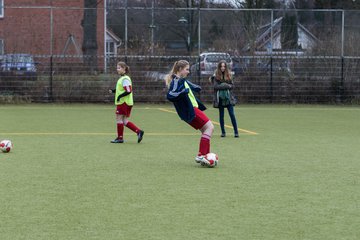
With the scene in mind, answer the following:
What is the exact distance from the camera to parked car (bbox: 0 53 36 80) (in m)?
24.9

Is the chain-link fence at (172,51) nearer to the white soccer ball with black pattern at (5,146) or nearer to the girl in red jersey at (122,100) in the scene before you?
the girl in red jersey at (122,100)

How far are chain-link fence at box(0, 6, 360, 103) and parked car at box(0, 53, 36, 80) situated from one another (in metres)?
0.03

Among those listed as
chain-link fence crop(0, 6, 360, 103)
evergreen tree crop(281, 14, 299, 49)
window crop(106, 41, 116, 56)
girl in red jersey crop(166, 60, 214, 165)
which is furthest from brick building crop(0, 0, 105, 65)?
girl in red jersey crop(166, 60, 214, 165)

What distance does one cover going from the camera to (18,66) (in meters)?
25.0

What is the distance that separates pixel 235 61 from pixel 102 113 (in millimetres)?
6653

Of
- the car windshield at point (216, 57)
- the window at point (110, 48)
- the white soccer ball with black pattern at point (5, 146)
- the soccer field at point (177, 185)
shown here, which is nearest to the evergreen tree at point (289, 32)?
the car windshield at point (216, 57)

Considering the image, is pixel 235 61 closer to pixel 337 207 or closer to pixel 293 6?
pixel 293 6

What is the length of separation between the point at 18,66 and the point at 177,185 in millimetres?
17619

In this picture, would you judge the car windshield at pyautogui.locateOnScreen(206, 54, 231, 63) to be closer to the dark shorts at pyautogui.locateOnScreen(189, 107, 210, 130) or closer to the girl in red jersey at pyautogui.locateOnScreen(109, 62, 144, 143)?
the girl in red jersey at pyautogui.locateOnScreen(109, 62, 144, 143)

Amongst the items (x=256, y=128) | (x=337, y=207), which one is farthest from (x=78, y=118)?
(x=337, y=207)

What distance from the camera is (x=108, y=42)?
27172mm

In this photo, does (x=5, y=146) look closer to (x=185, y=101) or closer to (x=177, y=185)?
(x=185, y=101)

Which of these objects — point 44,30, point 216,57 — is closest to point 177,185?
point 216,57

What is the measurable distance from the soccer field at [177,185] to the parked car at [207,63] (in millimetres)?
9711
